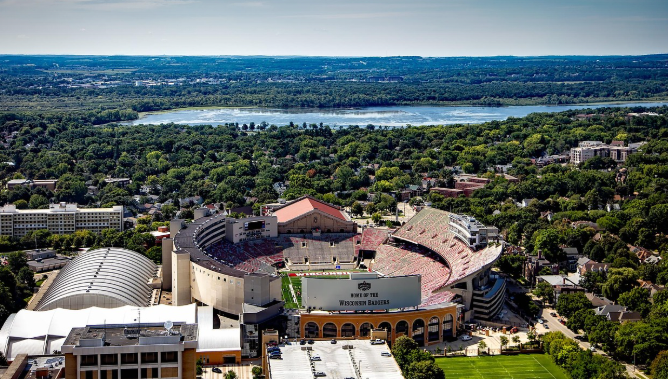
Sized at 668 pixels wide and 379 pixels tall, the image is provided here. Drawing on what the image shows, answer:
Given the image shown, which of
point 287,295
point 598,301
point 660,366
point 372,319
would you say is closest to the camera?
point 660,366

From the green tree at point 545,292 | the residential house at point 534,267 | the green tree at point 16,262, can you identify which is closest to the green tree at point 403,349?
the green tree at point 545,292

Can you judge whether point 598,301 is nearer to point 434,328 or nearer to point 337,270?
point 434,328

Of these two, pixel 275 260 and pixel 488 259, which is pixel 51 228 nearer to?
pixel 275 260

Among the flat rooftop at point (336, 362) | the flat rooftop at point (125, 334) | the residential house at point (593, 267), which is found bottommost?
the residential house at point (593, 267)

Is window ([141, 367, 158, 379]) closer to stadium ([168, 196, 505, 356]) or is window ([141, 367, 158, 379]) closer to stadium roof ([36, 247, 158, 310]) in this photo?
stadium ([168, 196, 505, 356])

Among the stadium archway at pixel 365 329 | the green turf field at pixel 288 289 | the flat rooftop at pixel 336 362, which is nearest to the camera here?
the flat rooftop at pixel 336 362

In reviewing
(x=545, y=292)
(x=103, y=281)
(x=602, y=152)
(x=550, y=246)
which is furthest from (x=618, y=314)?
(x=602, y=152)

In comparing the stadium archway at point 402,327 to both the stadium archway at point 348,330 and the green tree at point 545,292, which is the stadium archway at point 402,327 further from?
the green tree at point 545,292
